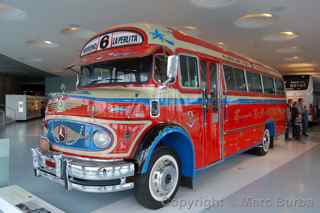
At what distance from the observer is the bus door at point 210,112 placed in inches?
162

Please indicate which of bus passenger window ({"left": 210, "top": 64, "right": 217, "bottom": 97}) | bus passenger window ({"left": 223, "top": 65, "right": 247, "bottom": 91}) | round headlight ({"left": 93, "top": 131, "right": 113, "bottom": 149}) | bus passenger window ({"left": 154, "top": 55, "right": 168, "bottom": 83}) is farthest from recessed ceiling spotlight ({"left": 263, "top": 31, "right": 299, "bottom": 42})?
round headlight ({"left": 93, "top": 131, "right": 113, "bottom": 149})

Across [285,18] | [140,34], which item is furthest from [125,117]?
[285,18]

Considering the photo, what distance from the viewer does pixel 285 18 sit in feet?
24.6

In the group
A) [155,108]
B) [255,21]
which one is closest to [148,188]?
[155,108]

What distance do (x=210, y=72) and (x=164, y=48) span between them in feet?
3.97

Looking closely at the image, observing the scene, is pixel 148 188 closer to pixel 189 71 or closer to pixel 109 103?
pixel 109 103

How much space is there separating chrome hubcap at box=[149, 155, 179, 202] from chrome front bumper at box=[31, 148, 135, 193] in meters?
0.40

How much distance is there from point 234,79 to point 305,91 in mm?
10823

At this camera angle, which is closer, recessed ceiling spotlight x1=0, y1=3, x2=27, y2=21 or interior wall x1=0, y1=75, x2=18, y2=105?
recessed ceiling spotlight x1=0, y1=3, x2=27, y2=21

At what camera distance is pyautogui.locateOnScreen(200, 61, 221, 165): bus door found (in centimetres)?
411

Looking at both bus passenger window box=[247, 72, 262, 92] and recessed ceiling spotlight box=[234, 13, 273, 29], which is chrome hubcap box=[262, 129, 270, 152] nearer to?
bus passenger window box=[247, 72, 262, 92]

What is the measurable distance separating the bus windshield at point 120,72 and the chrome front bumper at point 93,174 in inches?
44.7

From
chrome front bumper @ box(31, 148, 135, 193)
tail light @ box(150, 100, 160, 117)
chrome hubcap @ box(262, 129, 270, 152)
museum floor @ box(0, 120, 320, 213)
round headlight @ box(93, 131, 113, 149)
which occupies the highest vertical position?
tail light @ box(150, 100, 160, 117)

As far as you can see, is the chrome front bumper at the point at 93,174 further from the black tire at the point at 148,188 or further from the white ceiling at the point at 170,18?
the white ceiling at the point at 170,18
